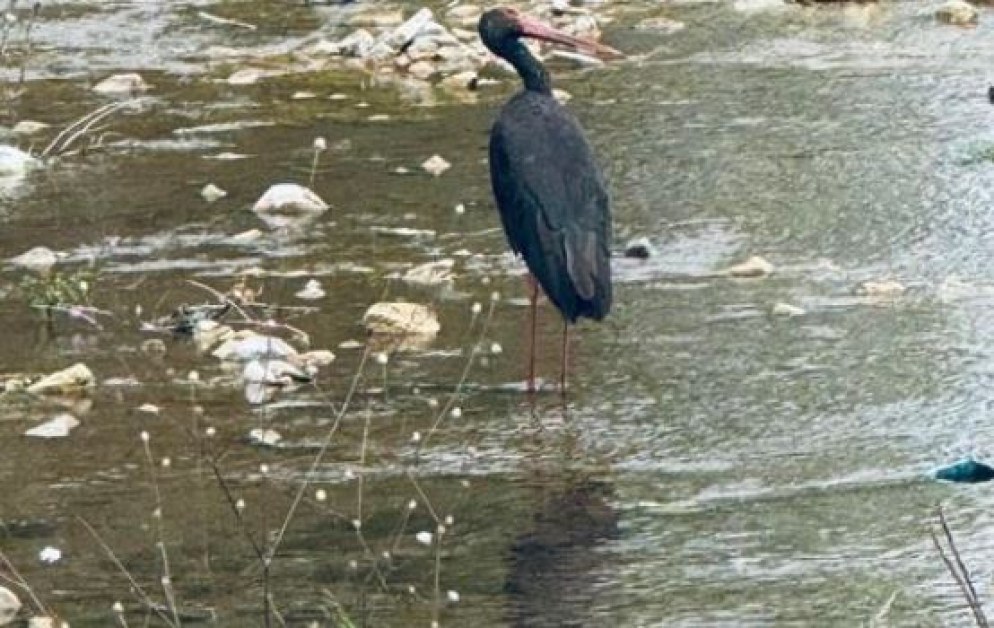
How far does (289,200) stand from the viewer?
1005 cm

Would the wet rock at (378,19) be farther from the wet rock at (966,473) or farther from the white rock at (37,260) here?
the wet rock at (966,473)

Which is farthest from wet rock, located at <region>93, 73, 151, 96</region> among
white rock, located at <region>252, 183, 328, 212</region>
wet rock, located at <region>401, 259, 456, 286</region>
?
wet rock, located at <region>401, 259, 456, 286</region>

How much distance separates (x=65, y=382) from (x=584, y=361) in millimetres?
1478

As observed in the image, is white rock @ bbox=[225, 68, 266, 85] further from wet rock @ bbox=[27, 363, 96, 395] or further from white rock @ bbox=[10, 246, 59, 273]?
wet rock @ bbox=[27, 363, 96, 395]

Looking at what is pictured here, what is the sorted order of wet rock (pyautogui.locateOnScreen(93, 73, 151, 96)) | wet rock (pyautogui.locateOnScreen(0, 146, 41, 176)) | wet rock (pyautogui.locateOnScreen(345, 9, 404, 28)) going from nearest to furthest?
wet rock (pyautogui.locateOnScreen(0, 146, 41, 176)) → wet rock (pyautogui.locateOnScreen(93, 73, 151, 96)) → wet rock (pyautogui.locateOnScreen(345, 9, 404, 28))

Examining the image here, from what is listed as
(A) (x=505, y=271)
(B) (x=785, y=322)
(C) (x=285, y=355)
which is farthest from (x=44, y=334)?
(B) (x=785, y=322)

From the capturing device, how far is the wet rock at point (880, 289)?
8453 millimetres

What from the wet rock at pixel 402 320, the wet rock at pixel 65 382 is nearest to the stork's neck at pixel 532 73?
the wet rock at pixel 402 320

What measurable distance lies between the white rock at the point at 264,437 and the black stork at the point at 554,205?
778 millimetres

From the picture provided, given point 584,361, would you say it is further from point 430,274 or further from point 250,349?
point 430,274

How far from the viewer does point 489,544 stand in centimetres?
622

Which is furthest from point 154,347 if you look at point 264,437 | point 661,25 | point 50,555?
point 661,25

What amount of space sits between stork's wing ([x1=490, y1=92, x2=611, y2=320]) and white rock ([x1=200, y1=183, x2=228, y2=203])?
224 centimetres

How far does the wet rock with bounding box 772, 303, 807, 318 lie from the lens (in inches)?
325
